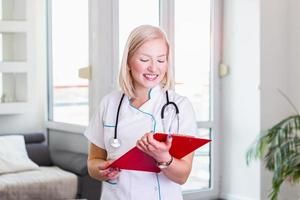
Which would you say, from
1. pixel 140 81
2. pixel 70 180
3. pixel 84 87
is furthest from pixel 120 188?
pixel 84 87

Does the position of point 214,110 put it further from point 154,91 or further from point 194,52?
point 154,91

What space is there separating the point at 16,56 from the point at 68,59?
448mm

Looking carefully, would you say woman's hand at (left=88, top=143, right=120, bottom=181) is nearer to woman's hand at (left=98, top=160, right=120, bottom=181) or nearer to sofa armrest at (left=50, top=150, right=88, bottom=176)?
woman's hand at (left=98, top=160, right=120, bottom=181)

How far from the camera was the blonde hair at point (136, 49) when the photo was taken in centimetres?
161

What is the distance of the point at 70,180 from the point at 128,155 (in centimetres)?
294

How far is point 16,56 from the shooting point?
16.4 ft

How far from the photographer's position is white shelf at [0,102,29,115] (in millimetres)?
4887

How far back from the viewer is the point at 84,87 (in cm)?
480

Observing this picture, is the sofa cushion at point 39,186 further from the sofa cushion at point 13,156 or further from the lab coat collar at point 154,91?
the lab coat collar at point 154,91

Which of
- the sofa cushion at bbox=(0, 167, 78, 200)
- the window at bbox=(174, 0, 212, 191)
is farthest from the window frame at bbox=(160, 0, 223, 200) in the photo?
the sofa cushion at bbox=(0, 167, 78, 200)

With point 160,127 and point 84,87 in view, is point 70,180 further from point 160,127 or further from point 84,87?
point 160,127

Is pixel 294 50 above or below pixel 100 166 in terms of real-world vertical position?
above

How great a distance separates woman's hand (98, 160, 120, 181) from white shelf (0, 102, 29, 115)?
3424 mm

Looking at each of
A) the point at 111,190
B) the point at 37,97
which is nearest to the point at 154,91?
the point at 111,190
